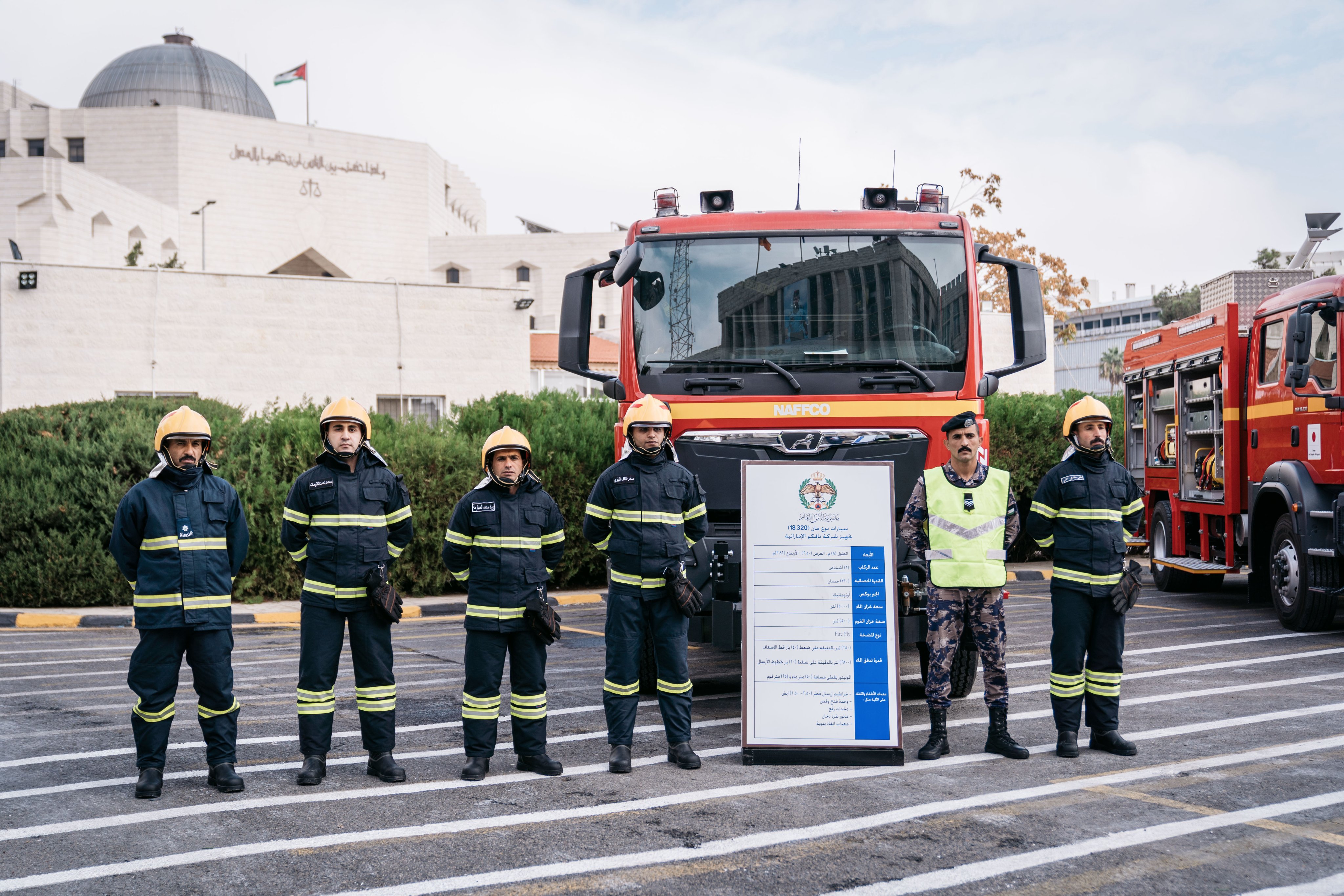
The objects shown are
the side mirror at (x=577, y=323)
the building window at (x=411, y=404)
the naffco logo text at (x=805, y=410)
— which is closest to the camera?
the naffco logo text at (x=805, y=410)

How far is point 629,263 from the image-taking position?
8047 mm

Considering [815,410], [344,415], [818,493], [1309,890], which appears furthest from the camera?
[815,410]

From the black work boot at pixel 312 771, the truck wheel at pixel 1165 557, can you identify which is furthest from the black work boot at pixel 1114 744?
the truck wheel at pixel 1165 557

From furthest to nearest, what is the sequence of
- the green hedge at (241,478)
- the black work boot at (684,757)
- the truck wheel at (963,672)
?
the green hedge at (241,478)
the truck wheel at (963,672)
the black work boot at (684,757)

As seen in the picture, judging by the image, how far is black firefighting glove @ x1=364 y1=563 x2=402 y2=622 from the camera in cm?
629

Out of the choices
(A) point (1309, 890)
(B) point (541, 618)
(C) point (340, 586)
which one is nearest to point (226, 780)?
(C) point (340, 586)

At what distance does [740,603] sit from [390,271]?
57.6 metres

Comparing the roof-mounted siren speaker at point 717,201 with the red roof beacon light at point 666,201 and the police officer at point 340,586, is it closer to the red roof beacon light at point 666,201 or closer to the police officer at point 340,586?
the red roof beacon light at point 666,201

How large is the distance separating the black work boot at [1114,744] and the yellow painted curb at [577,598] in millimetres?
9020

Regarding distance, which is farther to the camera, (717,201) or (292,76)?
(292,76)

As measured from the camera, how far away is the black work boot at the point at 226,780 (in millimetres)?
6070

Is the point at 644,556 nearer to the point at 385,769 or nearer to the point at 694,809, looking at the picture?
the point at 694,809

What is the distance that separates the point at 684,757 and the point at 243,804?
2.34m

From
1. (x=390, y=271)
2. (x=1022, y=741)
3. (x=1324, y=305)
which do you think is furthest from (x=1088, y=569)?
(x=390, y=271)
